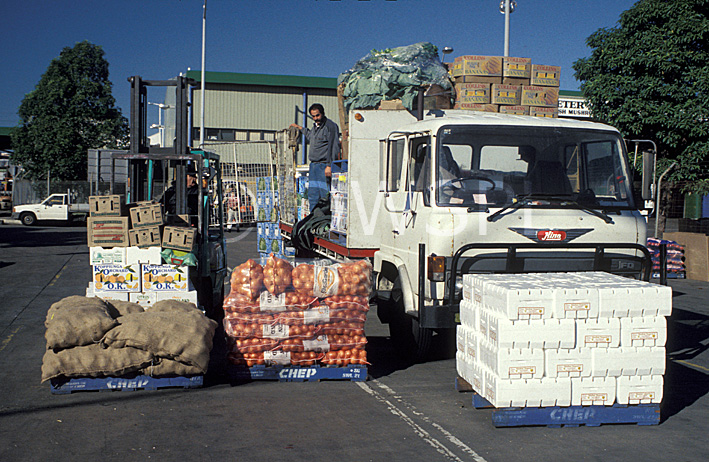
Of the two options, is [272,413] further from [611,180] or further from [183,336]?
[611,180]

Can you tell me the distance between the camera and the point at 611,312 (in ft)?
18.0

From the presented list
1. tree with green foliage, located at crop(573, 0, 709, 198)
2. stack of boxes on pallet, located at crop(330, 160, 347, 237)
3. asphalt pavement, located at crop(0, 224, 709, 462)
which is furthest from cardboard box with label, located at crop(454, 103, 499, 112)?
tree with green foliage, located at crop(573, 0, 709, 198)

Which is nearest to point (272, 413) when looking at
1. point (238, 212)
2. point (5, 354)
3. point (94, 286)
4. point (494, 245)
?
point (494, 245)

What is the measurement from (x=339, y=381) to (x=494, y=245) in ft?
7.04

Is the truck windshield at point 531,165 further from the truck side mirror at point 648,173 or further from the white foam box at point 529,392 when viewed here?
the white foam box at point 529,392

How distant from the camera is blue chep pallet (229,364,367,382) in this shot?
22.5 ft

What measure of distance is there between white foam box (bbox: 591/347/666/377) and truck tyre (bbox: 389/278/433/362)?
2.20 m

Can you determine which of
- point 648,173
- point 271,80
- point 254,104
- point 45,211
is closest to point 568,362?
point 648,173

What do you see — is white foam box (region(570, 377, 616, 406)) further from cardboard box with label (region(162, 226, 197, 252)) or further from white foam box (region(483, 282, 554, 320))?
cardboard box with label (region(162, 226, 197, 252))

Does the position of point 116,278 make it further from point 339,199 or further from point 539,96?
point 539,96

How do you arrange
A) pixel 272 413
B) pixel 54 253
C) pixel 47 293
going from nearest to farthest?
pixel 272 413 < pixel 47 293 < pixel 54 253

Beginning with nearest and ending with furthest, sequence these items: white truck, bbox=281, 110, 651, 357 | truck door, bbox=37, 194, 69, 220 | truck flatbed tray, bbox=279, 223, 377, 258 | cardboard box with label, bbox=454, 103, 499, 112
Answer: white truck, bbox=281, 110, 651, 357, truck flatbed tray, bbox=279, 223, 377, 258, cardboard box with label, bbox=454, 103, 499, 112, truck door, bbox=37, 194, 69, 220

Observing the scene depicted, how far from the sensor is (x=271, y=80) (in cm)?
4319

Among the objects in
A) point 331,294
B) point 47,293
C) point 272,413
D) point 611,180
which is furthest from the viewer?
point 47,293
